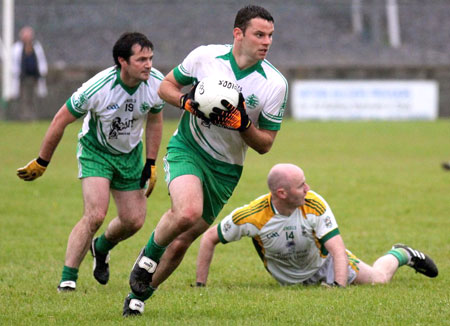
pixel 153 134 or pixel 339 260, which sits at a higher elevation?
pixel 153 134

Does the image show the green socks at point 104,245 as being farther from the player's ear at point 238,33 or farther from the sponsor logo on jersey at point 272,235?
the player's ear at point 238,33

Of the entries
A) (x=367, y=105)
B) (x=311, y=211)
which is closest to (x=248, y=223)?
(x=311, y=211)

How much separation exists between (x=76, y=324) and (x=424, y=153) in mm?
14399

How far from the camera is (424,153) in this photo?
1905 centimetres

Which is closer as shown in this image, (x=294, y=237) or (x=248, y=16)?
(x=248, y=16)

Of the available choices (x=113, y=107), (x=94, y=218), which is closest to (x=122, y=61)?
(x=113, y=107)

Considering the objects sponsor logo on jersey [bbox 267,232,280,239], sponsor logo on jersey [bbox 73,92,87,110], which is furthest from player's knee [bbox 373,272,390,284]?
sponsor logo on jersey [bbox 73,92,87,110]

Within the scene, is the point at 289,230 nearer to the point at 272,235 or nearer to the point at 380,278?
the point at 272,235

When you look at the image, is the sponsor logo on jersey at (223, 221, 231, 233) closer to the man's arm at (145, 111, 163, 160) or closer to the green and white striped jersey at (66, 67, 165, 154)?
the man's arm at (145, 111, 163, 160)

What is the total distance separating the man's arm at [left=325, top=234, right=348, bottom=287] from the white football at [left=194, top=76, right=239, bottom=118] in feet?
6.28

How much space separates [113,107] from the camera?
755 cm

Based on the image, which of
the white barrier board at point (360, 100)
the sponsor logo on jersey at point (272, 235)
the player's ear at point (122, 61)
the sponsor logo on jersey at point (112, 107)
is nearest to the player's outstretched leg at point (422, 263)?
the sponsor logo on jersey at point (272, 235)

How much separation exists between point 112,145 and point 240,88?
1740mm

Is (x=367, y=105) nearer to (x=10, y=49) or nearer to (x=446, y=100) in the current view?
(x=446, y=100)
